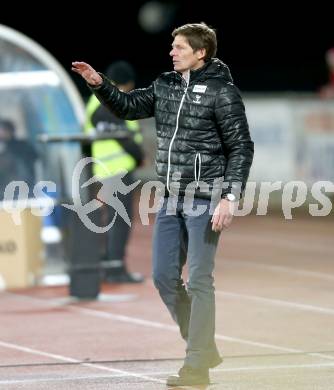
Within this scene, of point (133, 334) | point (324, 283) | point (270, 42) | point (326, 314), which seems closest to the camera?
point (133, 334)

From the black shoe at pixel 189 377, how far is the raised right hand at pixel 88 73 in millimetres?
1840

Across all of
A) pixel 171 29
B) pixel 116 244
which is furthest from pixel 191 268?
pixel 171 29

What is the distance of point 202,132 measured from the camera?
8.21 meters

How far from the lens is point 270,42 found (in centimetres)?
3853

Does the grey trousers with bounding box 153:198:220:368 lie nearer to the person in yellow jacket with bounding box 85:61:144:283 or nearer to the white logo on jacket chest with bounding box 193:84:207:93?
the white logo on jacket chest with bounding box 193:84:207:93

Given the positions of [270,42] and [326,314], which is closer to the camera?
[326,314]

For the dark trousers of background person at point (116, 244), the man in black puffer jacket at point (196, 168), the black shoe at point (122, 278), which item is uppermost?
the man in black puffer jacket at point (196, 168)

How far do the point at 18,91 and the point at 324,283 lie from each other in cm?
405

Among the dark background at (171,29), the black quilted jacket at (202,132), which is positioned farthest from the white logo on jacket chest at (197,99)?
the dark background at (171,29)

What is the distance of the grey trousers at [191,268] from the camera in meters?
8.19

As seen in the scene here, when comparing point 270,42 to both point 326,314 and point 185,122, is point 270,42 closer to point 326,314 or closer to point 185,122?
point 326,314

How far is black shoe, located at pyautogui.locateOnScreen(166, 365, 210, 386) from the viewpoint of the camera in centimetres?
814

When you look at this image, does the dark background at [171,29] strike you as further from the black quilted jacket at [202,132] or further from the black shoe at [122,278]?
the black quilted jacket at [202,132]

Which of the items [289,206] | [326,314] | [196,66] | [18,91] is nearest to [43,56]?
[18,91]
